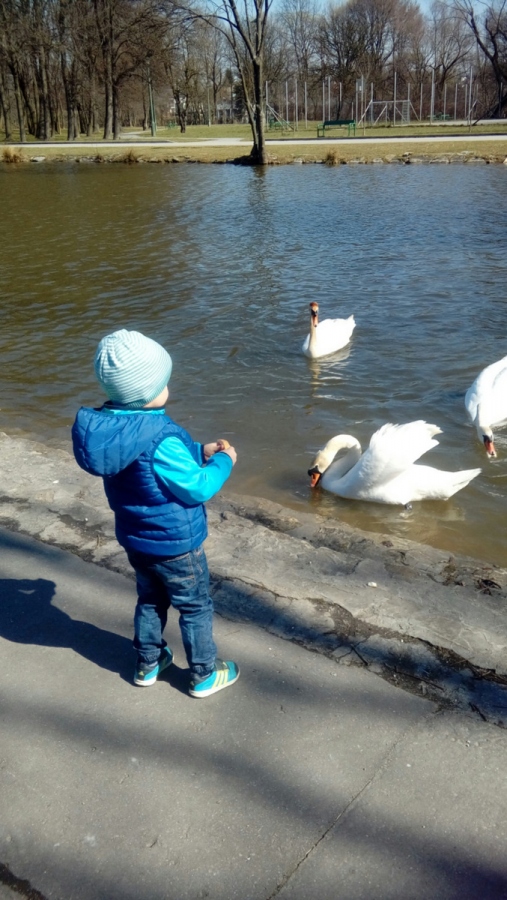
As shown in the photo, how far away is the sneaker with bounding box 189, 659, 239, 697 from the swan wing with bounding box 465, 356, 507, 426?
433 cm

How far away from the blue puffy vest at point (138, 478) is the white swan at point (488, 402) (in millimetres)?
4159

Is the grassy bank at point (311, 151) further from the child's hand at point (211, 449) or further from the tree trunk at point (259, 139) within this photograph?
the child's hand at point (211, 449)

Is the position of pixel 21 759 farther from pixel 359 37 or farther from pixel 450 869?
pixel 359 37

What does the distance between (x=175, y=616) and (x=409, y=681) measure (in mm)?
1012

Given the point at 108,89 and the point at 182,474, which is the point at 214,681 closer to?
the point at 182,474

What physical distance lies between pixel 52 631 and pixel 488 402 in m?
4.68

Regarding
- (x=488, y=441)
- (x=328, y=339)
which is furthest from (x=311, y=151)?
(x=488, y=441)

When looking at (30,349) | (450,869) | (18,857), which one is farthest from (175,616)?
(30,349)

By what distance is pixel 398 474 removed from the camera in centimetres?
528

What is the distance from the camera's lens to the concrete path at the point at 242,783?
1920 millimetres

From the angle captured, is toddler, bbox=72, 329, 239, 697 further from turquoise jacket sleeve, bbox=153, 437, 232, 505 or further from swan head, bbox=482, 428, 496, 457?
swan head, bbox=482, 428, 496, 457

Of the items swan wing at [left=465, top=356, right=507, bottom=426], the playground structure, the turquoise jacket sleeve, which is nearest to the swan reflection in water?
swan wing at [left=465, top=356, right=507, bottom=426]

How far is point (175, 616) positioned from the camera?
3074 millimetres

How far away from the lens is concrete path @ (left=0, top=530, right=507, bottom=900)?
1.92m
